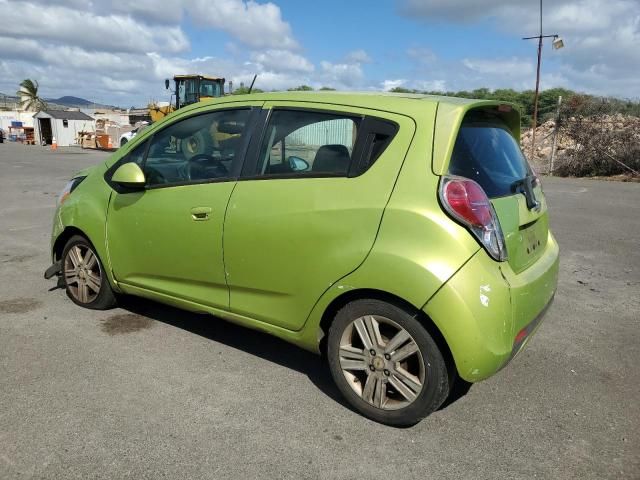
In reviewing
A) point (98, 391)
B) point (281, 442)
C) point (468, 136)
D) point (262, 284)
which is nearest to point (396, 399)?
point (281, 442)

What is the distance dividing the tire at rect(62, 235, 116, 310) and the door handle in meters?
1.22

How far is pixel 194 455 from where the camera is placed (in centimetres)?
260

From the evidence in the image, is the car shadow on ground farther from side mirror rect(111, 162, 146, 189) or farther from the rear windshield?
the rear windshield

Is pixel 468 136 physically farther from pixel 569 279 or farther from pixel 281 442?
pixel 569 279

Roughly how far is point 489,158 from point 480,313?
96 cm

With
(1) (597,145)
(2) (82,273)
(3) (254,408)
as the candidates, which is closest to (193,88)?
(1) (597,145)

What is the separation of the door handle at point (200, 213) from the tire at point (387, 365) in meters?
1.09

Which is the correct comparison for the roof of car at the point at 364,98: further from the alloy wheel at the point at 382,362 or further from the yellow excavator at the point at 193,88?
the yellow excavator at the point at 193,88

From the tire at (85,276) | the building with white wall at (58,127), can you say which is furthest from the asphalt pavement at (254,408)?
the building with white wall at (58,127)

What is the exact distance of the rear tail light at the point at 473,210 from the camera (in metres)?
2.60

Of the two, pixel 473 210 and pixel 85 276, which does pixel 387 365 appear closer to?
pixel 473 210

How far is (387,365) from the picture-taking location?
Result: 9.26ft

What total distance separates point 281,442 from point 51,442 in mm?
1141

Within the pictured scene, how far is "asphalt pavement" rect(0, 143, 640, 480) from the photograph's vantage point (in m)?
2.56
